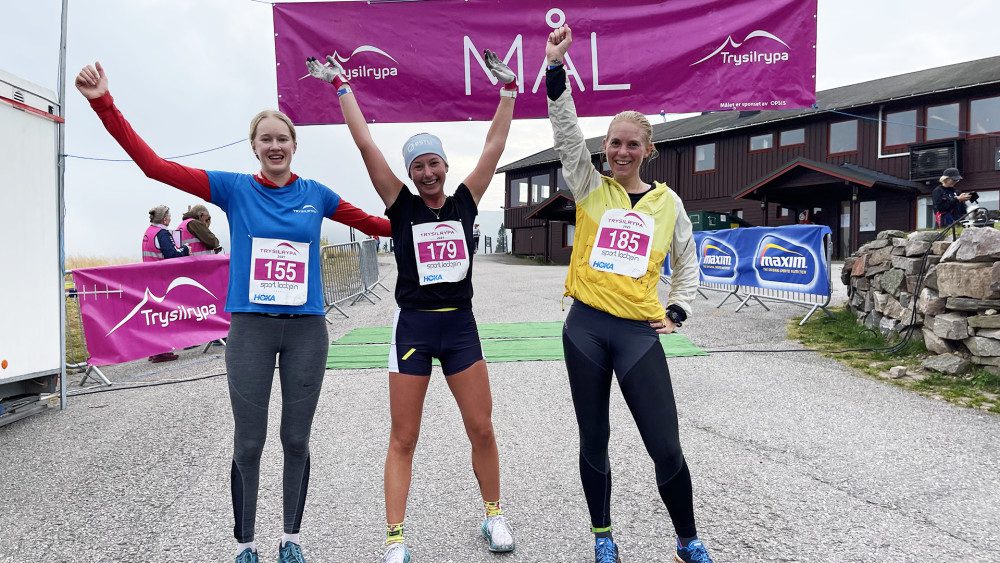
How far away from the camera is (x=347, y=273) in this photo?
509 inches

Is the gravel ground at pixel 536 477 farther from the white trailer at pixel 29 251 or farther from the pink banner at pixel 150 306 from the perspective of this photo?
the pink banner at pixel 150 306

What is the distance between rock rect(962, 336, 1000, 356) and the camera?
574 centimetres

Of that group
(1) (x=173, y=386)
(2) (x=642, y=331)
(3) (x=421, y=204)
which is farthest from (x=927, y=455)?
(1) (x=173, y=386)

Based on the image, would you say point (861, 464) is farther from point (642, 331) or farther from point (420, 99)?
point (420, 99)

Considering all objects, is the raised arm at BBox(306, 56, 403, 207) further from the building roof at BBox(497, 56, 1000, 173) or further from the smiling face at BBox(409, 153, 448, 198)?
the building roof at BBox(497, 56, 1000, 173)

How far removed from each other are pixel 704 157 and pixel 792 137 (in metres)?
4.27

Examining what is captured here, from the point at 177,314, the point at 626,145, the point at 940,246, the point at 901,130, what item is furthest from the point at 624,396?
the point at 901,130

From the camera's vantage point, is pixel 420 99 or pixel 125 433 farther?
pixel 420 99

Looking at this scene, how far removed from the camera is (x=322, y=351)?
2.68m

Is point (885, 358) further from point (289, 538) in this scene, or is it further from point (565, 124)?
point (289, 538)

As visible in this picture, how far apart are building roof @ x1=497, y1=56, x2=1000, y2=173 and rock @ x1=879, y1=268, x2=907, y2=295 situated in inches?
457

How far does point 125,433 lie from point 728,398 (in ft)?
17.2

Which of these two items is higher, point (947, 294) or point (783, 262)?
point (783, 262)

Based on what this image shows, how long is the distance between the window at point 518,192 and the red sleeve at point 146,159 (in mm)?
36647
